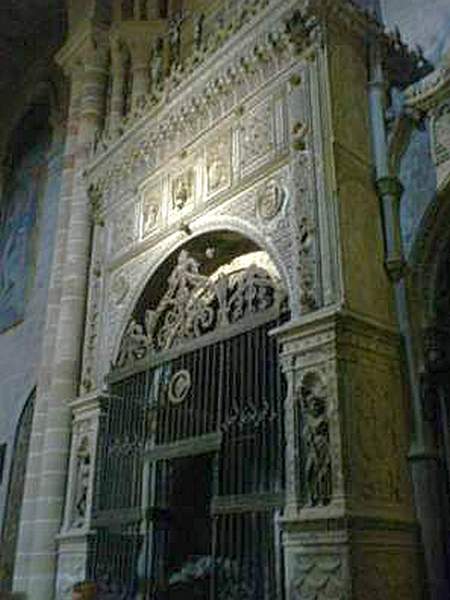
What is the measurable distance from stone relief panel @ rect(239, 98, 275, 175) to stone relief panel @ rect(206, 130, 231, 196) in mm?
205

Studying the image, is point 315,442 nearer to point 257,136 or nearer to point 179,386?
point 179,386

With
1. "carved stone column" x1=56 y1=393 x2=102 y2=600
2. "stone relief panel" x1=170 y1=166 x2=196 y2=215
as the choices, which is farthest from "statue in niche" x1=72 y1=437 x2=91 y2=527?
"stone relief panel" x1=170 y1=166 x2=196 y2=215

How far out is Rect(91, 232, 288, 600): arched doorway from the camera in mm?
5133

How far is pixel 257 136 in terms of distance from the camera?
20.5ft

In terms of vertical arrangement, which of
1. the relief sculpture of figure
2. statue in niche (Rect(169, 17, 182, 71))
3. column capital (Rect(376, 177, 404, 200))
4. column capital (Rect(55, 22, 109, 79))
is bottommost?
column capital (Rect(376, 177, 404, 200))

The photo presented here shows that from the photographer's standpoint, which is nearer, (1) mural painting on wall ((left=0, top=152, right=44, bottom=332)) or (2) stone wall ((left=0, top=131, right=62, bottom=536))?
(2) stone wall ((left=0, top=131, right=62, bottom=536))

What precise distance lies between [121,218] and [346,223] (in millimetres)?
3498

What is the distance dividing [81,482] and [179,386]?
1.75 m

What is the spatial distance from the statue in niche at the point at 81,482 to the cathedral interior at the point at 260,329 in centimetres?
2

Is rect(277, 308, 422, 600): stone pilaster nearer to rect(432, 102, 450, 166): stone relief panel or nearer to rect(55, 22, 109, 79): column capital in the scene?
rect(432, 102, 450, 166): stone relief panel

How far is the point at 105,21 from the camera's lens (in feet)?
34.2

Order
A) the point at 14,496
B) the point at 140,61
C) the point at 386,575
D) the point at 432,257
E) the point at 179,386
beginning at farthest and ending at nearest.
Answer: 1. the point at 14,496
2. the point at 140,61
3. the point at 179,386
4. the point at 432,257
5. the point at 386,575

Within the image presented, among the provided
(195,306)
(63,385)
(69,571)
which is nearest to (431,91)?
(195,306)

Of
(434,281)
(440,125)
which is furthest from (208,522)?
(440,125)
